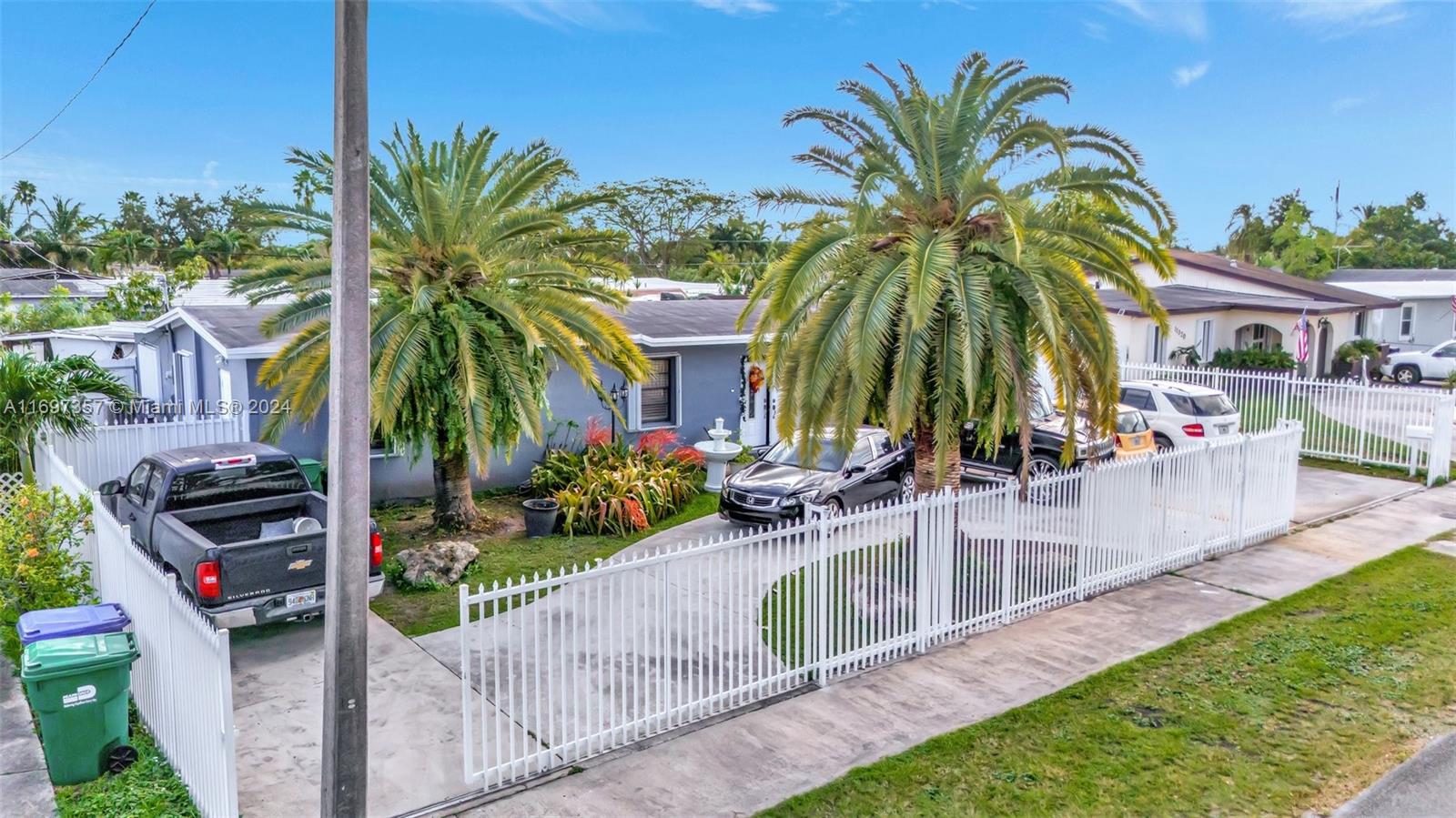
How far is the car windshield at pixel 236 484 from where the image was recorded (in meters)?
10.0

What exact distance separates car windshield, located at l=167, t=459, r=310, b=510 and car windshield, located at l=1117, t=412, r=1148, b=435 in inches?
495

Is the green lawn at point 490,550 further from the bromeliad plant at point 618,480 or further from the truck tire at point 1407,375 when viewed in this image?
the truck tire at point 1407,375

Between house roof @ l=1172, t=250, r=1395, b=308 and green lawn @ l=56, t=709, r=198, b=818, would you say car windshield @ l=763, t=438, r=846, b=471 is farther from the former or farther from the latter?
house roof @ l=1172, t=250, r=1395, b=308

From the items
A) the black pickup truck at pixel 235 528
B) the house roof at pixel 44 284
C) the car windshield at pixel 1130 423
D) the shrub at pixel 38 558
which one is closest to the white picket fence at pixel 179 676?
the shrub at pixel 38 558

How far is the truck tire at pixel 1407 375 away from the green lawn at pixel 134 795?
115 ft

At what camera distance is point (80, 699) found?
6.58m

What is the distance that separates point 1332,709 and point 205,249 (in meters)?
51.3

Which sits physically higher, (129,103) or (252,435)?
(129,103)

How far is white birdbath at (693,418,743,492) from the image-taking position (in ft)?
51.2

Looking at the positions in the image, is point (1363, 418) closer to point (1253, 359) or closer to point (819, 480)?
point (1253, 359)

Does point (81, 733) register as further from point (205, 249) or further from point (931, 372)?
point (205, 249)

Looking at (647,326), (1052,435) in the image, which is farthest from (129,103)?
(1052,435)

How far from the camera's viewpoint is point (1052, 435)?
1561 centimetres

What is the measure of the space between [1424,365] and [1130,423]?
69.1 ft
